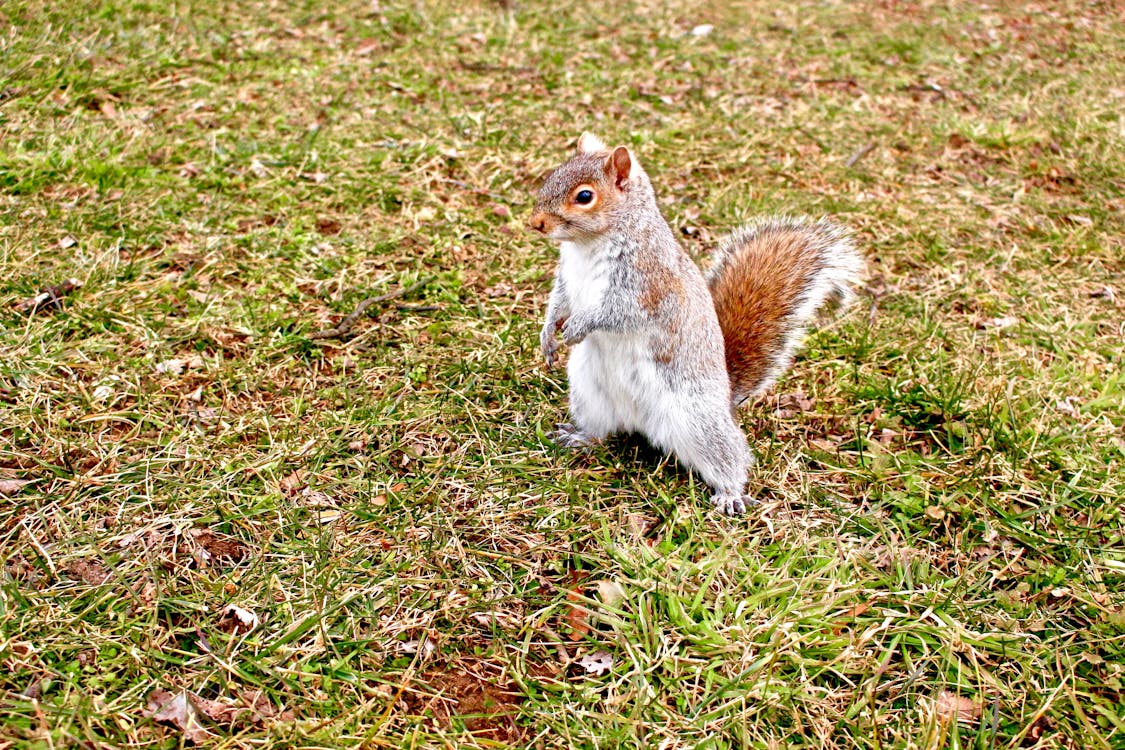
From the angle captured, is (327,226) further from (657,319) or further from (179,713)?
(179,713)

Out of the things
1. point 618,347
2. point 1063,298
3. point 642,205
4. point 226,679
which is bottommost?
point 1063,298

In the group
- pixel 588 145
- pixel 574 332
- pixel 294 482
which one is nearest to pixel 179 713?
pixel 294 482

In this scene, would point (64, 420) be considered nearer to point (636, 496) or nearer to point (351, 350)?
point (351, 350)

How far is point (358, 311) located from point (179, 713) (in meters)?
1.69

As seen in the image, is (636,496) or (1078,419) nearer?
(636,496)

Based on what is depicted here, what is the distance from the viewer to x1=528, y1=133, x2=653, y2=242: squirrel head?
243 cm

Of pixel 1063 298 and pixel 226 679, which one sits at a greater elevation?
pixel 226 679

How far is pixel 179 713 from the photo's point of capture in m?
1.87

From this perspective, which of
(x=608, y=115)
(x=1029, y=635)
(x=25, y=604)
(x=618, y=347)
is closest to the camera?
(x=25, y=604)

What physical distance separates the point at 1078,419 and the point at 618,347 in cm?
160

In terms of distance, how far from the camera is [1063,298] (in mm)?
3570

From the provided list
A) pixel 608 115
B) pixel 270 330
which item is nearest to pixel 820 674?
pixel 270 330

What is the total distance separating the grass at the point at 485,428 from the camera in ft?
6.56

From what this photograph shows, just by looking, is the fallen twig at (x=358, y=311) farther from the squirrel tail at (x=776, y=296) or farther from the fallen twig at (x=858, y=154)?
the fallen twig at (x=858, y=154)
